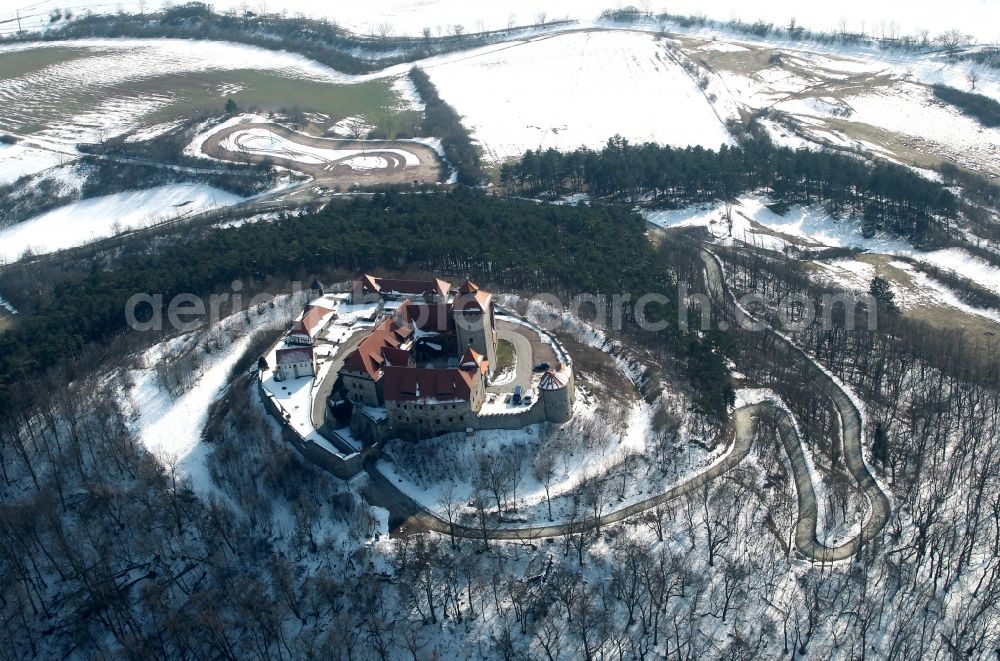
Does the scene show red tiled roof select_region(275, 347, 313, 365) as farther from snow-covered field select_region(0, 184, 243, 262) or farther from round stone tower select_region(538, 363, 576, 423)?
snow-covered field select_region(0, 184, 243, 262)

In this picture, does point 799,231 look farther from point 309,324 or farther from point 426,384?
point 309,324

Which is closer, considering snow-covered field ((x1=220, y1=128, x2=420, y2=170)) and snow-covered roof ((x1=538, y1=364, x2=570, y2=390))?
snow-covered roof ((x1=538, y1=364, x2=570, y2=390))

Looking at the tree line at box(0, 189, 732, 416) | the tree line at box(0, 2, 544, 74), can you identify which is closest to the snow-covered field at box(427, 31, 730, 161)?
the tree line at box(0, 2, 544, 74)

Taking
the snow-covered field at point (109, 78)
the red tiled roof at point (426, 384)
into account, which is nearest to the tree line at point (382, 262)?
the red tiled roof at point (426, 384)

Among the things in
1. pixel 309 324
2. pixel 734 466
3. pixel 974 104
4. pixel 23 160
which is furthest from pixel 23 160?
pixel 974 104

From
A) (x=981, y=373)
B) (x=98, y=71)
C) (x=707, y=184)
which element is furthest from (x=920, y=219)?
(x=98, y=71)
